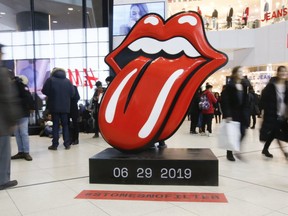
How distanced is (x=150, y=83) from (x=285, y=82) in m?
2.02

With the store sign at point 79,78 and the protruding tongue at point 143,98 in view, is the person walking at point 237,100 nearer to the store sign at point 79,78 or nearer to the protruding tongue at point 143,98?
the protruding tongue at point 143,98

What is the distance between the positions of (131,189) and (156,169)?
0.38m

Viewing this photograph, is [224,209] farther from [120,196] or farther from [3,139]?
[3,139]

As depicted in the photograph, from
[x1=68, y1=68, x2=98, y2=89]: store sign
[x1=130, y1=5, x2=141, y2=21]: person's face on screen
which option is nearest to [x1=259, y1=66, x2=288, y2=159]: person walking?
[x1=68, y1=68, x2=98, y2=89]: store sign

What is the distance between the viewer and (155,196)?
3.34 meters

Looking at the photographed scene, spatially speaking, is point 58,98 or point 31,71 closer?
point 58,98

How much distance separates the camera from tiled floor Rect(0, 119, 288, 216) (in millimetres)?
2932

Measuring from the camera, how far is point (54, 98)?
6246mm

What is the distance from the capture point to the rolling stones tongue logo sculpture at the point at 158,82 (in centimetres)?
392

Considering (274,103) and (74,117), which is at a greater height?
(274,103)

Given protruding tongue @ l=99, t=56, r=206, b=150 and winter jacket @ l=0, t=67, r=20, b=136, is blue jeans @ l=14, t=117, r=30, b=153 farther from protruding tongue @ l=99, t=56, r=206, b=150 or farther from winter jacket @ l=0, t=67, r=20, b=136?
→ winter jacket @ l=0, t=67, r=20, b=136

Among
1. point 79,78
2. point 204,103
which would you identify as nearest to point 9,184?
point 204,103

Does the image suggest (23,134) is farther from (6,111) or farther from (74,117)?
(6,111)

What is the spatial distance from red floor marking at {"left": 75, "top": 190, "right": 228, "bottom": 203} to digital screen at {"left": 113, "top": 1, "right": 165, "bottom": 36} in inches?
419
